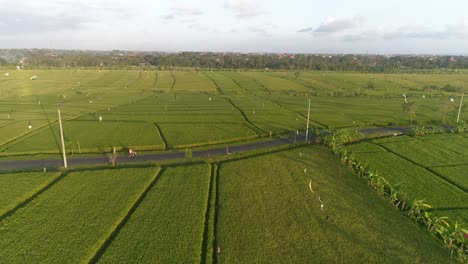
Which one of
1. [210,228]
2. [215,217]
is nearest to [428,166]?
[215,217]

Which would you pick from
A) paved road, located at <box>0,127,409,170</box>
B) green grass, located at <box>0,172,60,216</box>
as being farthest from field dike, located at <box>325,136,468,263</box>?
green grass, located at <box>0,172,60,216</box>

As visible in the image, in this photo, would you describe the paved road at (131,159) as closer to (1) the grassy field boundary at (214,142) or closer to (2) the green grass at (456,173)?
(1) the grassy field boundary at (214,142)

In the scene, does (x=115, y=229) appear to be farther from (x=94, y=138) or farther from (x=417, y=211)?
(x=94, y=138)

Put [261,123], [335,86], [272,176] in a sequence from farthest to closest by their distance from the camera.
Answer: [335,86], [261,123], [272,176]

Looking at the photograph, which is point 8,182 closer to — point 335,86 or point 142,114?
point 142,114

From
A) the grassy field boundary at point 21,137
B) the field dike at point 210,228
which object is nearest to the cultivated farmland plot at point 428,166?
the field dike at point 210,228

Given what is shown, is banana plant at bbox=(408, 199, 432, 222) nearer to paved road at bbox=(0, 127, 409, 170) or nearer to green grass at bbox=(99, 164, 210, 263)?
green grass at bbox=(99, 164, 210, 263)

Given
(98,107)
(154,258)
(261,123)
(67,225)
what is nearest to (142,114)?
(98,107)
